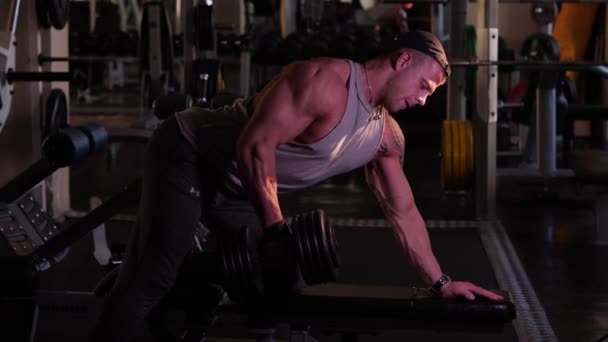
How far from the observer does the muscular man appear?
2.02m

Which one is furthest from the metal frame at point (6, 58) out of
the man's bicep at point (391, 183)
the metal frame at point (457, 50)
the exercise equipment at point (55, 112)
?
the metal frame at point (457, 50)

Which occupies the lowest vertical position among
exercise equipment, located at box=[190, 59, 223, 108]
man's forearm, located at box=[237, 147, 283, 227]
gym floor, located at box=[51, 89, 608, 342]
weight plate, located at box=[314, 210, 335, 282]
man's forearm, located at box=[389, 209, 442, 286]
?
gym floor, located at box=[51, 89, 608, 342]

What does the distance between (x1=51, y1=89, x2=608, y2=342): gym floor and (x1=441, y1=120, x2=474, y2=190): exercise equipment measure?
0.22 metres

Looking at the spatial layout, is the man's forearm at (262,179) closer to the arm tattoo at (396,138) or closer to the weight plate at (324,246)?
the weight plate at (324,246)

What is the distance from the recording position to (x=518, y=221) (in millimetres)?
4941

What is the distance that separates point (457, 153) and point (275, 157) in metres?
2.79

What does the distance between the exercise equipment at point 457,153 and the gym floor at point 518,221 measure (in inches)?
8.8

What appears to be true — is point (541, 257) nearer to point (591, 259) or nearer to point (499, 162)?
point (591, 259)

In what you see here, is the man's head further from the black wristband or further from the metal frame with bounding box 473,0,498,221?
the metal frame with bounding box 473,0,498,221

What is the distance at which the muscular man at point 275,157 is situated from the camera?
202 cm

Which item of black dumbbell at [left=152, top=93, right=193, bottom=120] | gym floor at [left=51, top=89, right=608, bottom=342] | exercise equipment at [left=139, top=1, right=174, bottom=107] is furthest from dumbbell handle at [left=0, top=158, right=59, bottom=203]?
exercise equipment at [left=139, top=1, right=174, bottom=107]

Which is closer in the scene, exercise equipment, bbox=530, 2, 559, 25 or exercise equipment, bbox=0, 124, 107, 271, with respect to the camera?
exercise equipment, bbox=0, 124, 107, 271

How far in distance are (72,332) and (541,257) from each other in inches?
79.9

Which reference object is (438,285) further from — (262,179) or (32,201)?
(32,201)
